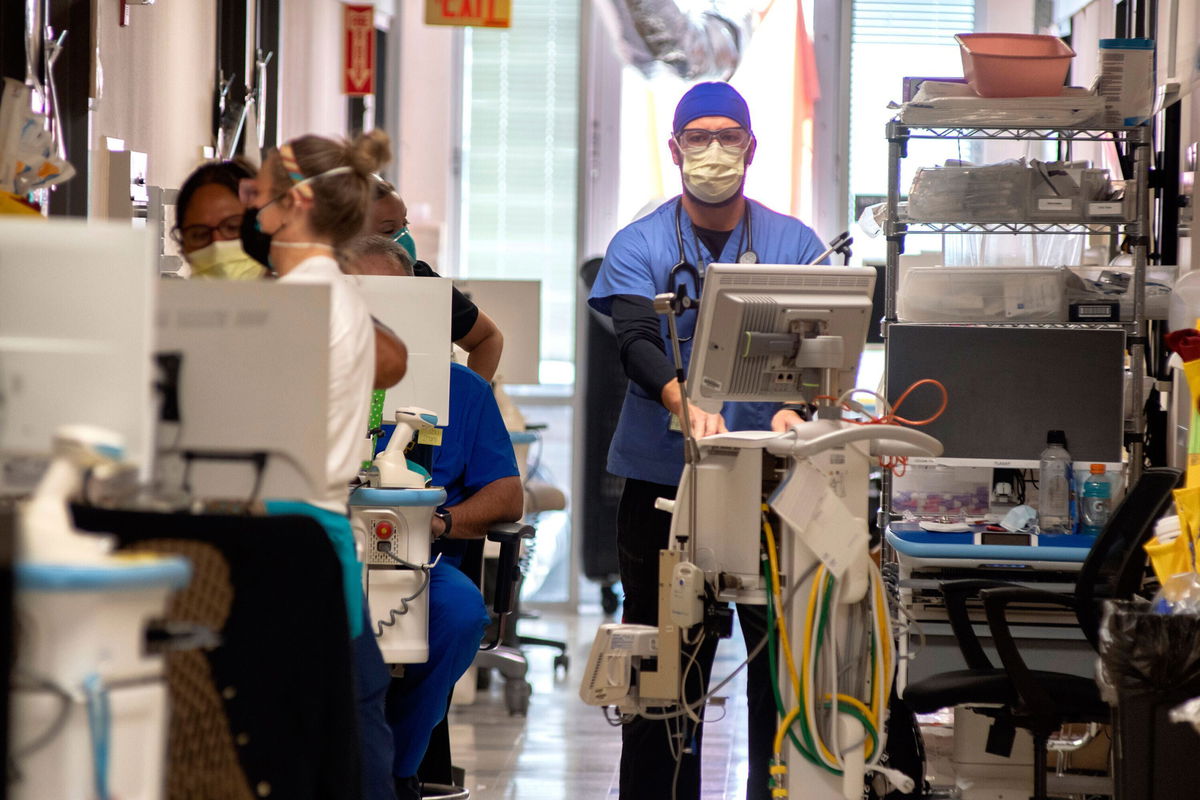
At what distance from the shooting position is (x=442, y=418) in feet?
10.1

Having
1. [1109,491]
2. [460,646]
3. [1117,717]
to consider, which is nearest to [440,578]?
[460,646]

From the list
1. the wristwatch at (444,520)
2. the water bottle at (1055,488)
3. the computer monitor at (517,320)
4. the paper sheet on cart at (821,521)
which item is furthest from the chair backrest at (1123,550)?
the computer monitor at (517,320)

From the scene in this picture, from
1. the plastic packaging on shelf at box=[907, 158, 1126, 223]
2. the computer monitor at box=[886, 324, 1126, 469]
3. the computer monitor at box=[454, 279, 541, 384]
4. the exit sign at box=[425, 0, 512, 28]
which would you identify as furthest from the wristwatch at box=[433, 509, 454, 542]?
the exit sign at box=[425, 0, 512, 28]

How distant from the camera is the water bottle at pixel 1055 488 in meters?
3.65

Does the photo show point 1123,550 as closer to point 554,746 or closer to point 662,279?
point 662,279

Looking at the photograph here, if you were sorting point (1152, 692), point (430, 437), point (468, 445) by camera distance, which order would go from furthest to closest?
point (468, 445) < point (430, 437) < point (1152, 692)

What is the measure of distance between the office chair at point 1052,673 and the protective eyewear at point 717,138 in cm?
114

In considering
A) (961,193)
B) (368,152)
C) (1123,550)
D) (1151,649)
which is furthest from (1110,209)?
(368,152)

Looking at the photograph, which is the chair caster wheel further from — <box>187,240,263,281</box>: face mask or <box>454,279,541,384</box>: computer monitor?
<box>187,240,263,281</box>: face mask

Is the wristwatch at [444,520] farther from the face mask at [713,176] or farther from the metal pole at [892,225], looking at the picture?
the metal pole at [892,225]

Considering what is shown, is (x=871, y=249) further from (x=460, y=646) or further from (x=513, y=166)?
(x=460, y=646)

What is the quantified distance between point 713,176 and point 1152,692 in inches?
55.3

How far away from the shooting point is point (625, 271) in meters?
3.10

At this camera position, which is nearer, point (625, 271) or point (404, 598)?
point (404, 598)
